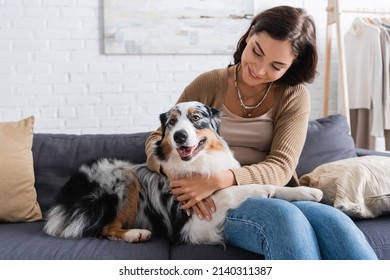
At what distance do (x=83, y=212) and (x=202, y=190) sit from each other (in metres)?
0.53

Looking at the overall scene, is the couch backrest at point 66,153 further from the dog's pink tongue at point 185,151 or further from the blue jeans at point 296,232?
the blue jeans at point 296,232

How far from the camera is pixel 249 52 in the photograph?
5.94ft

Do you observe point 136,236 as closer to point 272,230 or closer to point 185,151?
point 185,151

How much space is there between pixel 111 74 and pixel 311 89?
1.77 meters

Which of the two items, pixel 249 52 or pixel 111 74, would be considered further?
pixel 111 74

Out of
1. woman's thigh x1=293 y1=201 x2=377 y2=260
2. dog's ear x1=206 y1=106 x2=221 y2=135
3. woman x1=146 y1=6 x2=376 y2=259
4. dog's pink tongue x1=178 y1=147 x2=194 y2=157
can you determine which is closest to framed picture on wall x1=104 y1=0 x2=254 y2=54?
woman x1=146 y1=6 x2=376 y2=259

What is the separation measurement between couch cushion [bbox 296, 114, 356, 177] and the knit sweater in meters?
0.41

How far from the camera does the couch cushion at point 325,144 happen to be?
238 cm

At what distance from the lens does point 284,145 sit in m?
1.85

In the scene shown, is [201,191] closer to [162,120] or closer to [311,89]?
[162,120]

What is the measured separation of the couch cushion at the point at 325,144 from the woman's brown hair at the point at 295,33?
534 mm

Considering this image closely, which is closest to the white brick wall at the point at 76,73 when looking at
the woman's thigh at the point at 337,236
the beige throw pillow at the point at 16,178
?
the beige throw pillow at the point at 16,178

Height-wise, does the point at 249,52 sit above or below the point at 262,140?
above

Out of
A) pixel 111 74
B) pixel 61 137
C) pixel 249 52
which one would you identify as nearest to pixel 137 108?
pixel 111 74
